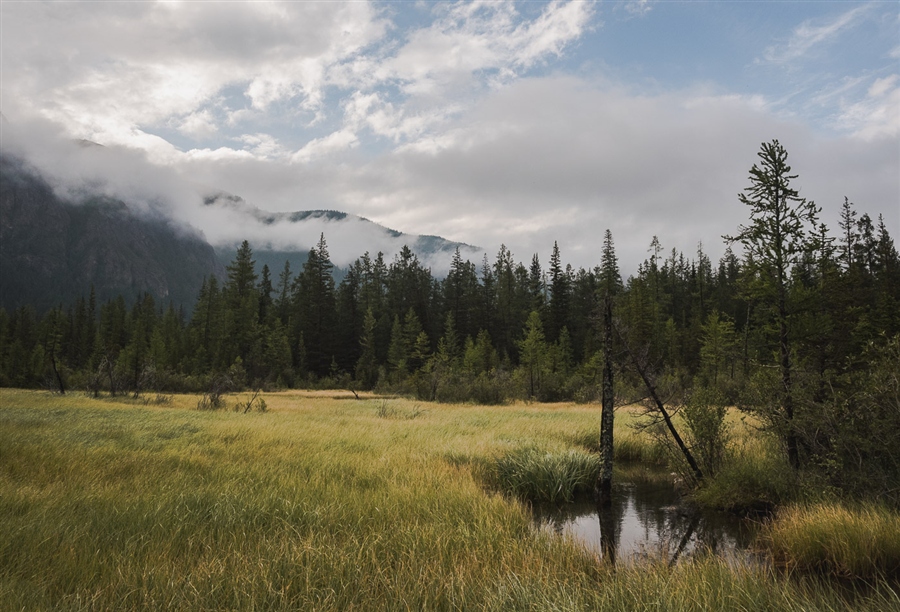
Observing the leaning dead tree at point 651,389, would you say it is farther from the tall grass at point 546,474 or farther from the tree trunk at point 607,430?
the tall grass at point 546,474

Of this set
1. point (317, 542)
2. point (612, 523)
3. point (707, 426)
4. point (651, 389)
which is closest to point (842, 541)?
point (612, 523)

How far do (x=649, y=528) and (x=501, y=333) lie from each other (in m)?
69.8

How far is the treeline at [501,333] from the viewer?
39.7ft

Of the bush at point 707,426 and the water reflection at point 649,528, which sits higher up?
the bush at point 707,426

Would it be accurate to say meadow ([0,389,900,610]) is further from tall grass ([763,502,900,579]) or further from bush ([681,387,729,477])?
bush ([681,387,729,477])

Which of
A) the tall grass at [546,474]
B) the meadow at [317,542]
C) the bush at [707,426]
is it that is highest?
the bush at [707,426]

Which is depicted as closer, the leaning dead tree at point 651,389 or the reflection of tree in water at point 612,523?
the reflection of tree in water at point 612,523

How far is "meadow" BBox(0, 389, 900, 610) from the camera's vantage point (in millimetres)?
5016

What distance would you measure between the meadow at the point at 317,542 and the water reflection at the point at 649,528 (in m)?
0.75

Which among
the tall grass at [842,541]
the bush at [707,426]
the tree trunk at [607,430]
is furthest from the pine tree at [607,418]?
the tall grass at [842,541]

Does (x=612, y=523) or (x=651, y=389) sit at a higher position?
(x=651, y=389)

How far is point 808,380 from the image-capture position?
1074 centimetres

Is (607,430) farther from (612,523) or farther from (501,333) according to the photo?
(501,333)

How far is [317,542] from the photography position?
6.77 m
